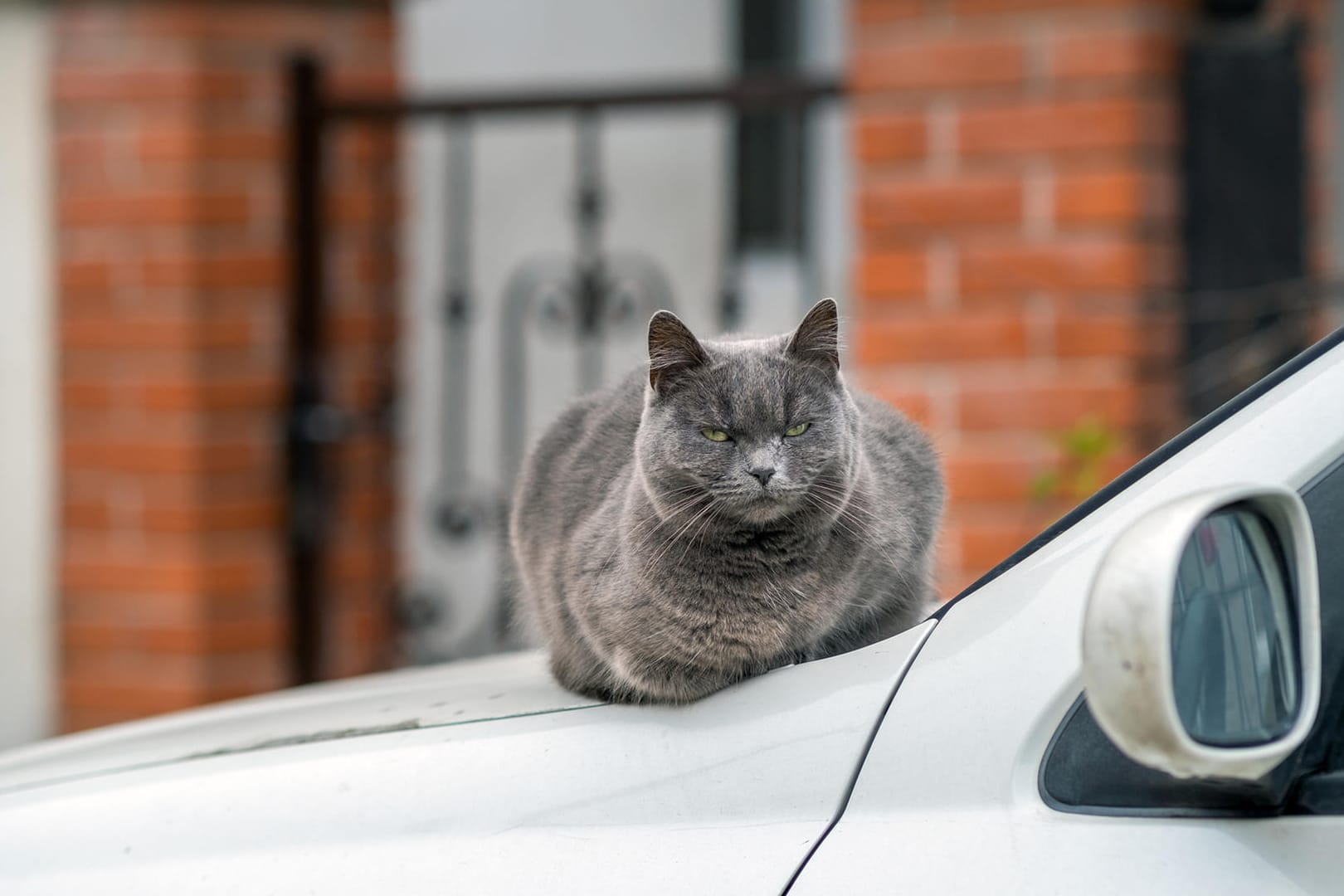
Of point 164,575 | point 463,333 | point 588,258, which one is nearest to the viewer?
point 164,575

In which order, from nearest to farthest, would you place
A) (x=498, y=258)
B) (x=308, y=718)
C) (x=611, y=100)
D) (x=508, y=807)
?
1. (x=508, y=807)
2. (x=308, y=718)
3. (x=611, y=100)
4. (x=498, y=258)

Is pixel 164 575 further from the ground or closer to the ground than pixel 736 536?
closer to the ground

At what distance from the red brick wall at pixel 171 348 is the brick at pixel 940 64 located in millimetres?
1703

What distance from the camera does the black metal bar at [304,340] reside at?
4297 mm

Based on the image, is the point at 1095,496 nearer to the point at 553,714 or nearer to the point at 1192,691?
the point at 1192,691

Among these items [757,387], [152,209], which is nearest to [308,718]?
[757,387]

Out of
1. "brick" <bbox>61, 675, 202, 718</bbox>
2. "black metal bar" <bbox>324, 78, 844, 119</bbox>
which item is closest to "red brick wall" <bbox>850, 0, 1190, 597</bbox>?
"black metal bar" <bbox>324, 78, 844, 119</bbox>

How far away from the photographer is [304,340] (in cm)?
434

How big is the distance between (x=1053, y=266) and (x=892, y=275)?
0.39 meters

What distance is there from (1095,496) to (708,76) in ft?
12.0

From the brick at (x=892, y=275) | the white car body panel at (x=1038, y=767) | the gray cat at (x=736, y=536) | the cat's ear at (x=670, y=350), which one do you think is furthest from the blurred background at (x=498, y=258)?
the white car body panel at (x=1038, y=767)

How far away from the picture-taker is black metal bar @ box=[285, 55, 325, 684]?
14.1ft

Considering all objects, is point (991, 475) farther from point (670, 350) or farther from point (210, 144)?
point (210, 144)

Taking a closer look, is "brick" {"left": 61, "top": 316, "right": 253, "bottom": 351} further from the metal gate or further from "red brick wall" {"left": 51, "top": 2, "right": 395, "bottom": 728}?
the metal gate
